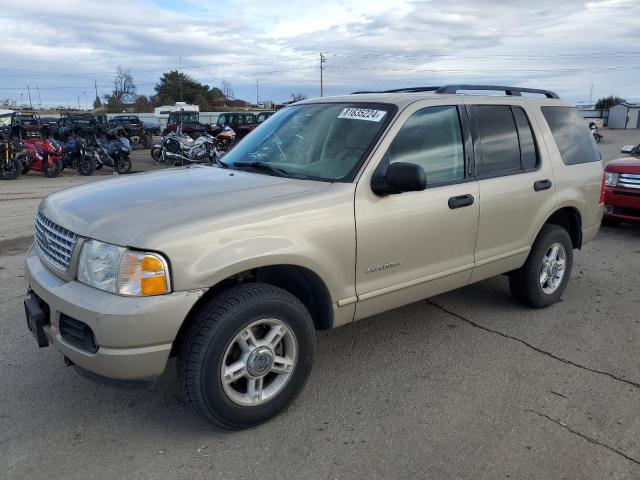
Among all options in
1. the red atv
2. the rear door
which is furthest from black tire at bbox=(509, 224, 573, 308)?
the red atv

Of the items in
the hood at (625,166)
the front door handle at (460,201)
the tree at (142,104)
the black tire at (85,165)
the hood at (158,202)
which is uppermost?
the tree at (142,104)

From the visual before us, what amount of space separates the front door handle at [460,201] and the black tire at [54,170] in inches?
604

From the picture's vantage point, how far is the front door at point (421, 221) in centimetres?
337

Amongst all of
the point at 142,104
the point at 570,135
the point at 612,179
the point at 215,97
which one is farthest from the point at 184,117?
the point at 215,97

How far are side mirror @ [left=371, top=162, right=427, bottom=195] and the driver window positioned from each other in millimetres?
244

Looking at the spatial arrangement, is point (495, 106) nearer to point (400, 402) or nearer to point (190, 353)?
point (400, 402)

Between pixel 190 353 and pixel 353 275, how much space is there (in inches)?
42.2

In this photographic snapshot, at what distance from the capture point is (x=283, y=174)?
11.9 feet

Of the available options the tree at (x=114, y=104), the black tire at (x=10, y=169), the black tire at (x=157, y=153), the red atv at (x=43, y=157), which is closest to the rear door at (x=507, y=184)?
the black tire at (x=10, y=169)

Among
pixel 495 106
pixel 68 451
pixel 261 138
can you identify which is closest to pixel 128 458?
pixel 68 451

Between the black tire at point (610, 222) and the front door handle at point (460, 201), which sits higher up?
the front door handle at point (460, 201)

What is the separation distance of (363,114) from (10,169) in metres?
14.7

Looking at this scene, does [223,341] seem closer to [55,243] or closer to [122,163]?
[55,243]

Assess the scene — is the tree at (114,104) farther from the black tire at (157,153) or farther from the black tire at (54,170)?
the black tire at (54,170)
